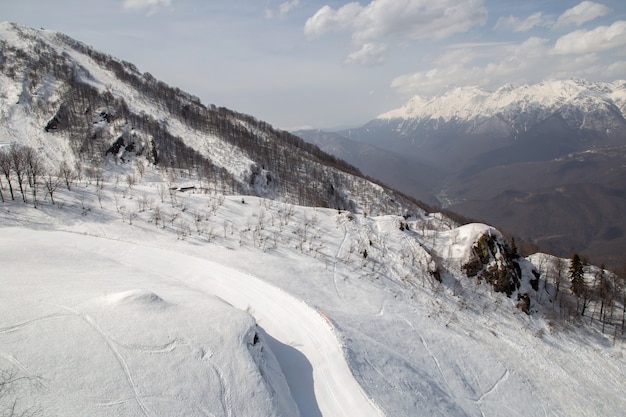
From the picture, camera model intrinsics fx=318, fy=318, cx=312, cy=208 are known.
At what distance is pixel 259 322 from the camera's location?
788 inches

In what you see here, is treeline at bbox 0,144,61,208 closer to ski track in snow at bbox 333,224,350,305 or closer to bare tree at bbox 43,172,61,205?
bare tree at bbox 43,172,61,205

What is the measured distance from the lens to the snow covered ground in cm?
1254

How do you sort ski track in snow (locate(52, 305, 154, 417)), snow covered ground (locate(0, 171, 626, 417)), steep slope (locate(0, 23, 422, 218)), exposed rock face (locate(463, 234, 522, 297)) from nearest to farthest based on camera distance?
1. ski track in snow (locate(52, 305, 154, 417))
2. snow covered ground (locate(0, 171, 626, 417))
3. exposed rock face (locate(463, 234, 522, 297))
4. steep slope (locate(0, 23, 422, 218))

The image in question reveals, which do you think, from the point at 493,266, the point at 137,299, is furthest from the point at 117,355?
the point at 493,266

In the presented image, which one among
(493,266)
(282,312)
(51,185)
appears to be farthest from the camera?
(493,266)

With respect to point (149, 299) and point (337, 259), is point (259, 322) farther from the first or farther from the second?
point (337, 259)

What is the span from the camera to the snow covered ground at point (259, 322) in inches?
494

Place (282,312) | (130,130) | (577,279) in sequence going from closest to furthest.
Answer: (282,312)
(577,279)
(130,130)

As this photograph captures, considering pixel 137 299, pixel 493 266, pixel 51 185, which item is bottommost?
Answer: pixel 493 266

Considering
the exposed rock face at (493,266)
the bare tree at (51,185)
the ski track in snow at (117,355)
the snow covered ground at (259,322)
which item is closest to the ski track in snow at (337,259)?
the snow covered ground at (259,322)

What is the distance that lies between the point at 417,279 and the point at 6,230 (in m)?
35.6

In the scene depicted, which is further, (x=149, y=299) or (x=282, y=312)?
(x=282, y=312)

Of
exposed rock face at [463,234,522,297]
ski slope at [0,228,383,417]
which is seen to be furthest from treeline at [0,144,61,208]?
exposed rock face at [463,234,522,297]

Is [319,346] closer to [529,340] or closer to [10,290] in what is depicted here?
[10,290]
